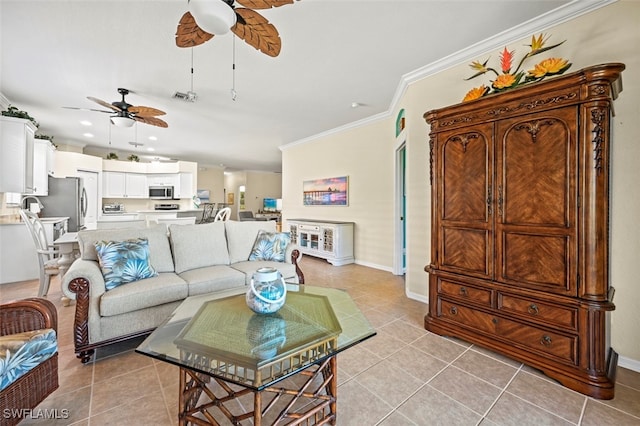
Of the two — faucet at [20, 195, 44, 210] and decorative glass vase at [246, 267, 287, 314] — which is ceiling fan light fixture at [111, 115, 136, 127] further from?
decorative glass vase at [246, 267, 287, 314]

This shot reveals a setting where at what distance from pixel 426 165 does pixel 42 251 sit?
4.74m

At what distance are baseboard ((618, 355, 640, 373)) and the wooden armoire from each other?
25 cm

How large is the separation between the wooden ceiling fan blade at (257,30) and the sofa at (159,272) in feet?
6.59

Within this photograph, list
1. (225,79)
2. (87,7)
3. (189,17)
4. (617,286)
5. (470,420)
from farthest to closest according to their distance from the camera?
(225,79) < (87,7) < (617,286) < (189,17) < (470,420)

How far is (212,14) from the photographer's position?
145cm

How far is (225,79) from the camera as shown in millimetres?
3385

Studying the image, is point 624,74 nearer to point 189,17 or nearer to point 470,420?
point 470,420

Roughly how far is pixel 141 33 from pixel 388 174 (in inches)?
148

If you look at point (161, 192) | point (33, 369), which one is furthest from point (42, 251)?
point (161, 192)

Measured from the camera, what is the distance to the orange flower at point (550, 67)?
1.80m

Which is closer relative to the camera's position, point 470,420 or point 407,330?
point 470,420

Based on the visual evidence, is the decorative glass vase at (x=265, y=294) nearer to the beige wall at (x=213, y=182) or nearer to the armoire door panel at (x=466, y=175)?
the armoire door panel at (x=466, y=175)

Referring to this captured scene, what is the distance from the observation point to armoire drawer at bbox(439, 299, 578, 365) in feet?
5.67

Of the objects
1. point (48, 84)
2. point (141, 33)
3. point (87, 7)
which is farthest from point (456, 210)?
point (48, 84)
